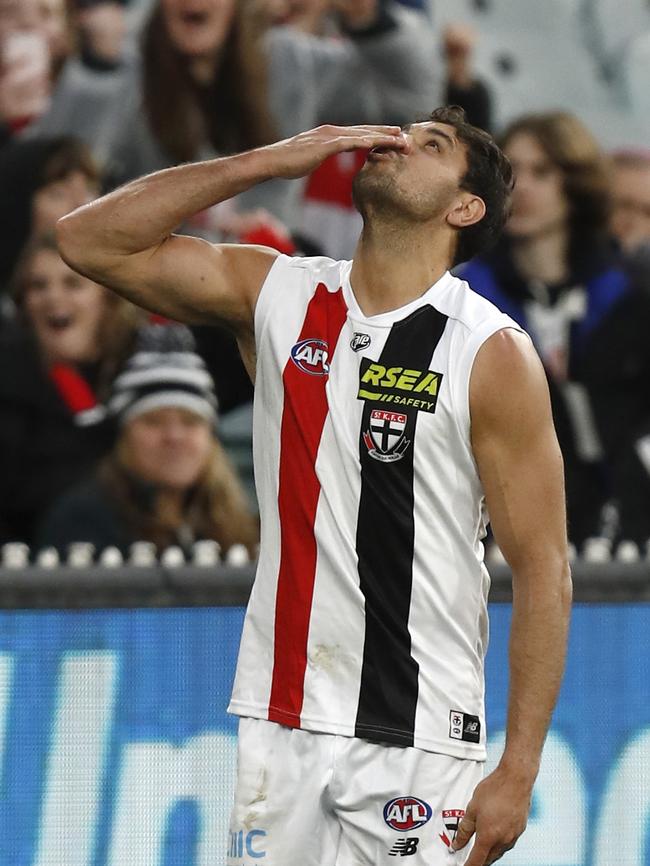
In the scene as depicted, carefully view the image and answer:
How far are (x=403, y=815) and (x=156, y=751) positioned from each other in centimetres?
128

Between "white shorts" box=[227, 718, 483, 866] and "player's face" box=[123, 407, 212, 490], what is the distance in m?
3.32

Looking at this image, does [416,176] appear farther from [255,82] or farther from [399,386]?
[255,82]

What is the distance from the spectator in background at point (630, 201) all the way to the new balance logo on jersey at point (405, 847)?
4911 millimetres

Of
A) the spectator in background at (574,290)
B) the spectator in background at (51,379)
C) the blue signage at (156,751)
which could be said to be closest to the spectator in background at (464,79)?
the spectator in background at (574,290)

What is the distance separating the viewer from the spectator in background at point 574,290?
23.5 ft

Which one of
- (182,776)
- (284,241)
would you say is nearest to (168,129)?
(284,241)

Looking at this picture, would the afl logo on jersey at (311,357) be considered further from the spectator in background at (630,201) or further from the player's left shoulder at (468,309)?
the spectator in background at (630,201)

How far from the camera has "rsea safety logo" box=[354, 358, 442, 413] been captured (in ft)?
10.5

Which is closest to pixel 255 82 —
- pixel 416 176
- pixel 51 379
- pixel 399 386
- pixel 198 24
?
pixel 198 24

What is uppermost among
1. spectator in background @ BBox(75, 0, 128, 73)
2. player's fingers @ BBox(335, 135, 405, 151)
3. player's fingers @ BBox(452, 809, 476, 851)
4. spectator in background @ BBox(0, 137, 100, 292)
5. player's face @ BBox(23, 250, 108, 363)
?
spectator in background @ BBox(75, 0, 128, 73)

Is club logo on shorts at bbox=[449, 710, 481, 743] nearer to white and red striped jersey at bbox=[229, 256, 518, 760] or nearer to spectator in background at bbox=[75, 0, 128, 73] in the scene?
white and red striped jersey at bbox=[229, 256, 518, 760]

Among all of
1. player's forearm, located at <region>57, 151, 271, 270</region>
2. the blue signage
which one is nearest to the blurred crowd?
the blue signage

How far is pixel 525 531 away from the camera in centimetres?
314

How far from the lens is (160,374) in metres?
6.66
